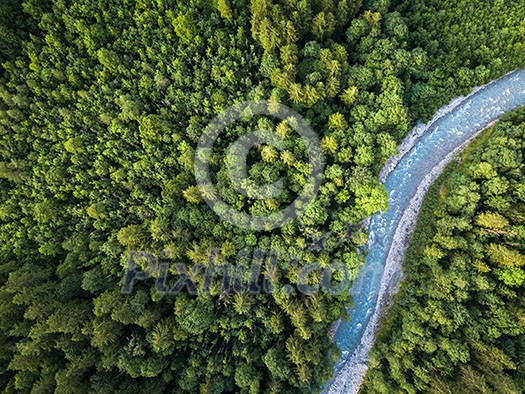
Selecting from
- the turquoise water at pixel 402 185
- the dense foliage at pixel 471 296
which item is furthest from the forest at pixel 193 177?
the turquoise water at pixel 402 185

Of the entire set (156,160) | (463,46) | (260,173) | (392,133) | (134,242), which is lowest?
(134,242)

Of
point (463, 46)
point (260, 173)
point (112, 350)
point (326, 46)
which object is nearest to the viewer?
point (112, 350)

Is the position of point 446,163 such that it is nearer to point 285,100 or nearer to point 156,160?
point 285,100

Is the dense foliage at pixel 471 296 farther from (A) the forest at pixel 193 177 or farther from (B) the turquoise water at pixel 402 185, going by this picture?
(B) the turquoise water at pixel 402 185

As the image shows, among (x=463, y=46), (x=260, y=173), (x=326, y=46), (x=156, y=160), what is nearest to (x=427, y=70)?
(x=463, y=46)

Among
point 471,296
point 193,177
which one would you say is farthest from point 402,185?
point 193,177

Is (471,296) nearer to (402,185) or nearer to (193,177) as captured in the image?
(402,185)
